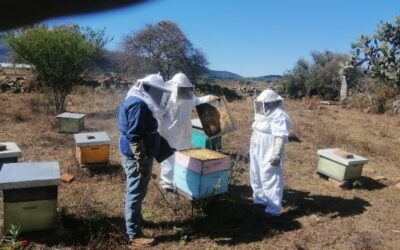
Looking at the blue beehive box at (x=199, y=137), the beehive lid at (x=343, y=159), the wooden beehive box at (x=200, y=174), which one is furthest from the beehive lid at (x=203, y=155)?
the beehive lid at (x=343, y=159)

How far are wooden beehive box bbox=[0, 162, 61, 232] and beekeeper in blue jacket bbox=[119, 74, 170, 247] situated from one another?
0.76 m

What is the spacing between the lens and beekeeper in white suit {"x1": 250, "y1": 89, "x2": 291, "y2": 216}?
5.22 m

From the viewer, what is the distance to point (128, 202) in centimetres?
441

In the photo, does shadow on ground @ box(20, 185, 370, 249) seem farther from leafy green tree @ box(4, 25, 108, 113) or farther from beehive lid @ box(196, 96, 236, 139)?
leafy green tree @ box(4, 25, 108, 113)

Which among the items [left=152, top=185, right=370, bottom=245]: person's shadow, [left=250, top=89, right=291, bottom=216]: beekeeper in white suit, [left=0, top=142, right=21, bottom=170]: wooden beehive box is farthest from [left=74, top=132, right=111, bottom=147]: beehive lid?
[left=250, top=89, right=291, bottom=216]: beekeeper in white suit

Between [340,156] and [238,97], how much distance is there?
52.1ft

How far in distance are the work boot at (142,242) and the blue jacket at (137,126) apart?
917 mm

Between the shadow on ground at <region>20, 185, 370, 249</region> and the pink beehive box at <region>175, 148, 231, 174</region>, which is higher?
the pink beehive box at <region>175, 148, 231, 174</region>

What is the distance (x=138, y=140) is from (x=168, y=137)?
4.94 ft

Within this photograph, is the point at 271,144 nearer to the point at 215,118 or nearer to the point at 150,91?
the point at 215,118

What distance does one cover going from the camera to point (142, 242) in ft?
14.4

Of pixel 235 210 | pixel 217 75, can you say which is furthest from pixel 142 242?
pixel 217 75

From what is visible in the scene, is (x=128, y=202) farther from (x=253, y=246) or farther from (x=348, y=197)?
(x=348, y=197)

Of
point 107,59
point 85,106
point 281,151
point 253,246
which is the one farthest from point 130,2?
point 107,59
